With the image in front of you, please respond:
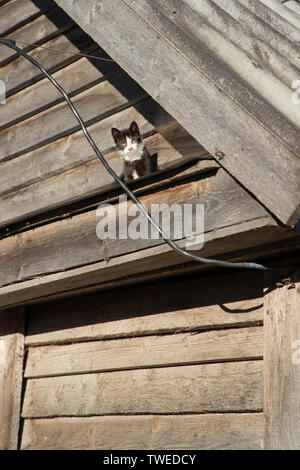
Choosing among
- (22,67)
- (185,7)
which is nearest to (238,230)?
(185,7)

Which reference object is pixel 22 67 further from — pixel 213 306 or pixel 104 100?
pixel 213 306

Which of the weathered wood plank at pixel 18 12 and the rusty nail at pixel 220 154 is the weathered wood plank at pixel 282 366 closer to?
the rusty nail at pixel 220 154

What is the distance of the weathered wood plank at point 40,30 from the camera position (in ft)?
14.0

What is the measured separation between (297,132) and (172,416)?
1.66 meters

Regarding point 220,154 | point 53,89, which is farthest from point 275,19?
point 53,89

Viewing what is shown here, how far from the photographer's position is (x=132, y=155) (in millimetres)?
3467

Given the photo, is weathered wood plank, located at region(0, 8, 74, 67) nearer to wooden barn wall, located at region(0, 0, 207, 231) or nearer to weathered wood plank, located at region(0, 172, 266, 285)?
wooden barn wall, located at region(0, 0, 207, 231)

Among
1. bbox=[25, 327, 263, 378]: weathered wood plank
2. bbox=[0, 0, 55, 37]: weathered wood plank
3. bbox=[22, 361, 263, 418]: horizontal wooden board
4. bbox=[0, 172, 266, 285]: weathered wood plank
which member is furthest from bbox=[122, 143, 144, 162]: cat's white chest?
bbox=[0, 0, 55, 37]: weathered wood plank

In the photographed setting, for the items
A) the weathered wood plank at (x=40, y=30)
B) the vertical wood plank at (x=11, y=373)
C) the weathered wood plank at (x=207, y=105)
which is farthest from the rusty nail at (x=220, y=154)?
the vertical wood plank at (x=11, y=373)

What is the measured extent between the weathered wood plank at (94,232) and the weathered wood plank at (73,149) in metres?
0.42

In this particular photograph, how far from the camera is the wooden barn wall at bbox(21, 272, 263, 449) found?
2971 mm

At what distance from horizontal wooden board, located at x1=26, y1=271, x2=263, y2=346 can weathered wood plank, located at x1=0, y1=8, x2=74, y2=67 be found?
187 cm

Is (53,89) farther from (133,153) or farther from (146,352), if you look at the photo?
(146,352)

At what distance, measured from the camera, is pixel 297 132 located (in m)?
2.30
